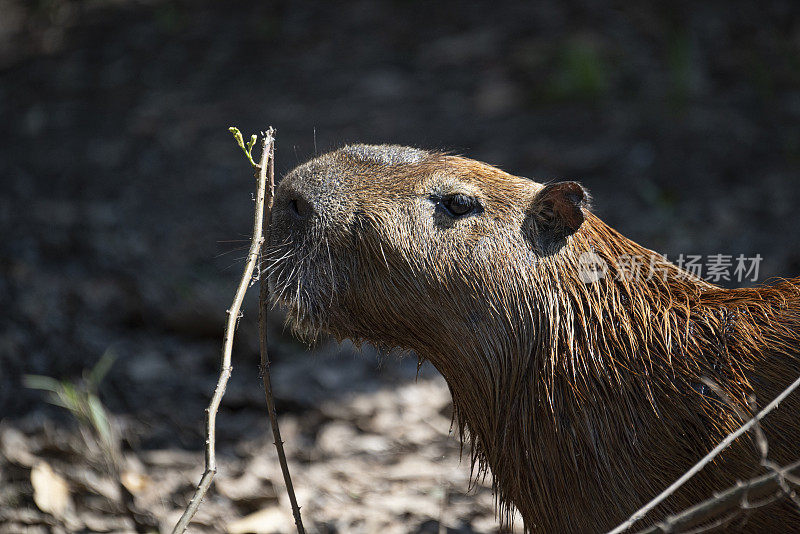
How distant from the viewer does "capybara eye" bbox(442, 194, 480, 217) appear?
2.35 metres

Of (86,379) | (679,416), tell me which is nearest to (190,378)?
(86,379)

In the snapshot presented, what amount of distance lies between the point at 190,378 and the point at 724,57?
4.27 m

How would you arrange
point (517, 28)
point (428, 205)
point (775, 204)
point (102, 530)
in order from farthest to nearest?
point (517, 28), point (775, 204), point (102, 530), point (428, 205)

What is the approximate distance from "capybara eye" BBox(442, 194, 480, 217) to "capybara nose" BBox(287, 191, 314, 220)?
0.39m

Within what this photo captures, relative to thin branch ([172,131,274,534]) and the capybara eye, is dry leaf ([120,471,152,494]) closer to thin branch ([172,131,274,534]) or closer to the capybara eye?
thin branch ([172,131,274,534])

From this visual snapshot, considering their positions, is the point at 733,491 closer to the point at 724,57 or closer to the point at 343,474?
the point at 343,474

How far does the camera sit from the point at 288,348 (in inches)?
161

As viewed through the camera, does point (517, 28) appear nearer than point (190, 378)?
No

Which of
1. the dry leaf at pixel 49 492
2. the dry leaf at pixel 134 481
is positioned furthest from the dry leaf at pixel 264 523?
the dry leaf at pixel 49 492

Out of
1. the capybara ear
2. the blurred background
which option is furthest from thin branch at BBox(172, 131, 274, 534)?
the capybara ear

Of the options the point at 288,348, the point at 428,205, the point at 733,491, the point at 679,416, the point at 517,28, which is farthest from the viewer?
the point at 517,28

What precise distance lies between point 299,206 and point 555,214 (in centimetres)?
74

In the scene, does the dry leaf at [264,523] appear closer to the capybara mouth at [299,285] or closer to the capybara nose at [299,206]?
the capybara mouth at [299,285]

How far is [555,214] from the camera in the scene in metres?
2.31
